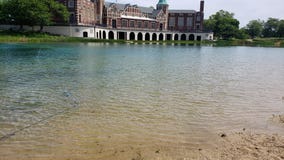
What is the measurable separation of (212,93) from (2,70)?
45.1ft

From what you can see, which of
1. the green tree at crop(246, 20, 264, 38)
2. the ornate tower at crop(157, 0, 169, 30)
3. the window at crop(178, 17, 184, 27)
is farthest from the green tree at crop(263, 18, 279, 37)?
the ornate tower at crop(157, 0, 169, 30)

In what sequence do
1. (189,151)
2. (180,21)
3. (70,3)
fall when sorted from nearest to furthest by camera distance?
(189,151) → (70,3) → (180,21)

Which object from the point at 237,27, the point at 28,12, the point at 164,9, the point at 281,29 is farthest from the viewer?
the point at 281,29

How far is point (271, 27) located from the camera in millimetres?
132375

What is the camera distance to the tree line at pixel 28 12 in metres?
57.4

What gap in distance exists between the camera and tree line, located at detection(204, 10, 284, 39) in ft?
352

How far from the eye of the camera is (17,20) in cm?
6000

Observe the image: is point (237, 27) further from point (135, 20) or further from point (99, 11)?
point (99, 11)

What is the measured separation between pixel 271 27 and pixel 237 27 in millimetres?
31811

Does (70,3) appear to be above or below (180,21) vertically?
above

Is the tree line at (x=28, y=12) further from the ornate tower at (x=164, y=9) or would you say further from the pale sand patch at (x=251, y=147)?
the pale sand patch at (x=251, y=147)

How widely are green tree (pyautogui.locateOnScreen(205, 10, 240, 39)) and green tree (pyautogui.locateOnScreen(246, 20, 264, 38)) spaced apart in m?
23.3

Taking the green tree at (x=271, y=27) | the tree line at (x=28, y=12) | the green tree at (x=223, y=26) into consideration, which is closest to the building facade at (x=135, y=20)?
the tree line at (x=28, y=12)

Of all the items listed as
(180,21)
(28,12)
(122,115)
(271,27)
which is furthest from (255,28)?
(122,115)
